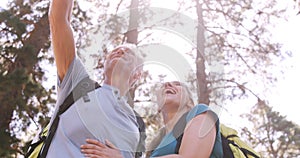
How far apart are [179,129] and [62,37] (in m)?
0.52

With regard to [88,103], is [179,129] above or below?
below

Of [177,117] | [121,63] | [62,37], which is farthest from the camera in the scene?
[177,117]

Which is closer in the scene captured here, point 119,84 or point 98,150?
point 98,150

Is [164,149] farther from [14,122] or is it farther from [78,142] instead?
[14,122]

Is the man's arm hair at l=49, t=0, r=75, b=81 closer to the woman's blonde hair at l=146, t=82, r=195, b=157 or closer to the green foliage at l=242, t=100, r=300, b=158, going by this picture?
the woman's blonde hair at l=146, t=82, r=195, b=157

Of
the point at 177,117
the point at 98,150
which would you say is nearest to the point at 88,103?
the point at 98,150

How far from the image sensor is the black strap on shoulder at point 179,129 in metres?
1.36

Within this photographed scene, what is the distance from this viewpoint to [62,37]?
51.4 inches

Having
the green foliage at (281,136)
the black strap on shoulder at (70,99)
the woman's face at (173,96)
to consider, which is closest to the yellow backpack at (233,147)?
the woman's face at (173,96)

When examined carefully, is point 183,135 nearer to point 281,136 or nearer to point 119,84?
point 119,84

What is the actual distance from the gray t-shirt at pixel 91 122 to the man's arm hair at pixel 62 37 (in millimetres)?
26

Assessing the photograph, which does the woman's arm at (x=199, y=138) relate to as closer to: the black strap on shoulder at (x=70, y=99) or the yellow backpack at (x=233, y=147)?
the yellow backpack at (x=233, y=147)

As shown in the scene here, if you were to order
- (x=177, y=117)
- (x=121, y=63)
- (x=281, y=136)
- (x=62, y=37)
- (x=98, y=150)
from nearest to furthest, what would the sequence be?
(x=98, y=150) → (x=62, y=37) → (x=121, y=63) → (x=177, y=117) → (x=281, y=136)

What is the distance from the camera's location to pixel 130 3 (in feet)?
16.5
